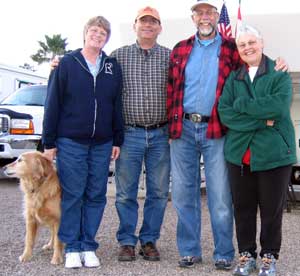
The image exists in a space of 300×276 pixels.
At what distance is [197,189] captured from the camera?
448 centimetres

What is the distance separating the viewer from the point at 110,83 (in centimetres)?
438

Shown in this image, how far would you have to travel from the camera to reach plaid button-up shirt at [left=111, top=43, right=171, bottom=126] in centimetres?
451

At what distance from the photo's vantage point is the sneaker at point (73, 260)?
4320 millimetres

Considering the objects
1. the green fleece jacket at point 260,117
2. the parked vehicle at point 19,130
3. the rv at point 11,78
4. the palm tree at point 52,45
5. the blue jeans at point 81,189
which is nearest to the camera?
the green fleece jacket at point 260,117

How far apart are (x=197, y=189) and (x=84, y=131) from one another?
1.09 meters

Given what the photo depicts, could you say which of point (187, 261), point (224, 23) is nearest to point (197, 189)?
point (187, 261)

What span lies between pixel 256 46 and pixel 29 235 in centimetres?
255

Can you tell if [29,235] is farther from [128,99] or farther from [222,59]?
[222,59]

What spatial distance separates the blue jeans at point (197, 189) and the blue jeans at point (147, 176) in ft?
0.57

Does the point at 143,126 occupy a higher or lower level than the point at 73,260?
higher

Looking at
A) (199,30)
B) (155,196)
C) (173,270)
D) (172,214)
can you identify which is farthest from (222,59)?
(172,214)

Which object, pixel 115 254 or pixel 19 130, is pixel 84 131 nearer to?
pixel 115 254

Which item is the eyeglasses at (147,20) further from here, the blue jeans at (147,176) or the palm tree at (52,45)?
the palm tree at (52,45)

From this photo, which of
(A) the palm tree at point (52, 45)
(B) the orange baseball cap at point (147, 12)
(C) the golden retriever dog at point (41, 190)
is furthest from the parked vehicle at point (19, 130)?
(A) the palm tree at point (52, 45)
